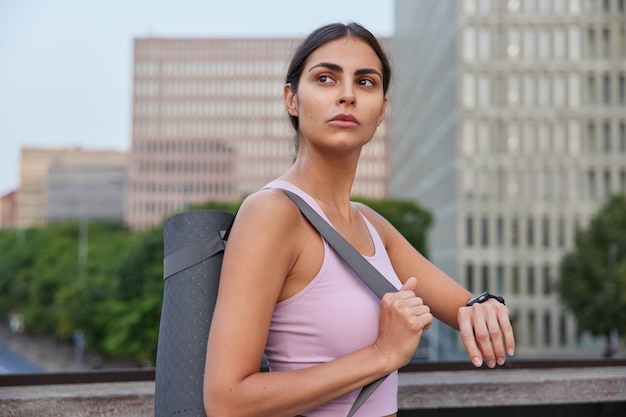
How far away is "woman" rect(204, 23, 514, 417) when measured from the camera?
5.75ft

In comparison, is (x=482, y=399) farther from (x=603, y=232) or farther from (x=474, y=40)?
(x=474, y=40)

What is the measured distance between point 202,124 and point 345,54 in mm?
143127

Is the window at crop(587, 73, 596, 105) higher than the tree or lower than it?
higher

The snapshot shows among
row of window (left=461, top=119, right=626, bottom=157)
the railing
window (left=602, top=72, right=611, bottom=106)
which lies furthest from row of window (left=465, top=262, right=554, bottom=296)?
the railing

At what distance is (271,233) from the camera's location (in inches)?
70.4

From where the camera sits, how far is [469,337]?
1.97m

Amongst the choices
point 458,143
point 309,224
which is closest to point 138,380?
point 309,224

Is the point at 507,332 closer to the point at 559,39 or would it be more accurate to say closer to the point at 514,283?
the point at 514,283

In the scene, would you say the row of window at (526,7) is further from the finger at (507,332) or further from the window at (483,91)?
the finger at (507,332)

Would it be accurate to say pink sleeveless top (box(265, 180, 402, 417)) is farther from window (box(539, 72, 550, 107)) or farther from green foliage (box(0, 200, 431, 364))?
window (box(539, 72, 550, 107))

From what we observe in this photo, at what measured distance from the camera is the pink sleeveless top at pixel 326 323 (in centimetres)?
187

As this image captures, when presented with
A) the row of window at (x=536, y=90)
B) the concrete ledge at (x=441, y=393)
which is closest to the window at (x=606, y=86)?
the row of window at (x=536, y=90)

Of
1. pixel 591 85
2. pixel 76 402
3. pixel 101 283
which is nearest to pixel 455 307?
pixel 76 402

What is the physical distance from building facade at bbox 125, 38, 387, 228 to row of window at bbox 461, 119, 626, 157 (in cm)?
7728
